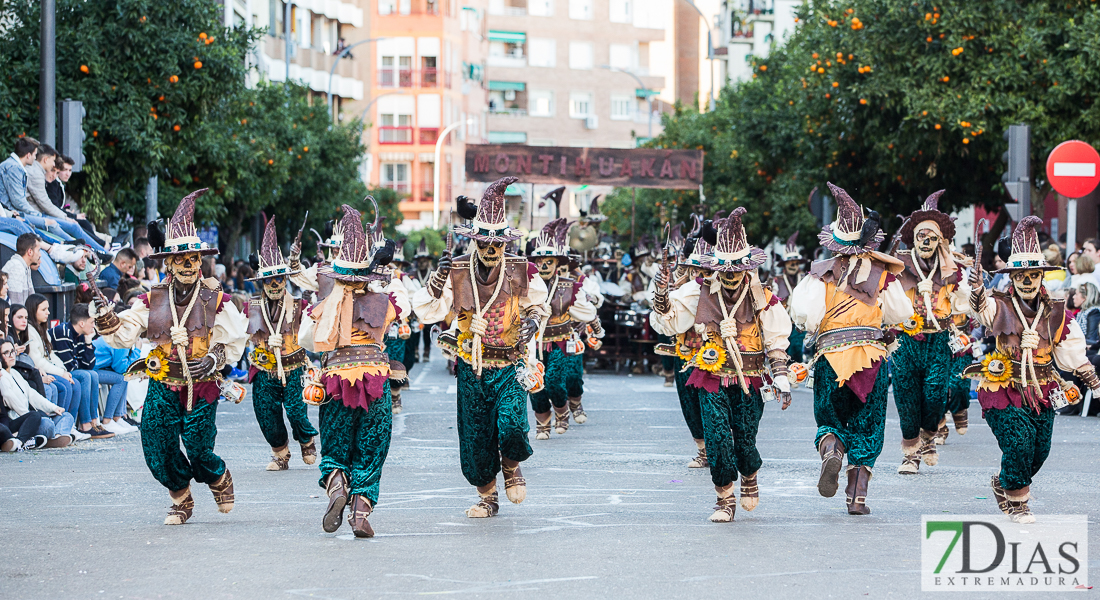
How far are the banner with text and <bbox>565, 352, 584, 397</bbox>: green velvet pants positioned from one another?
14689 millimetres

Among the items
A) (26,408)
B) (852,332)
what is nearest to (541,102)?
(26,408)

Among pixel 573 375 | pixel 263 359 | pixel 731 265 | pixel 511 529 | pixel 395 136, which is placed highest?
pixel 395 136

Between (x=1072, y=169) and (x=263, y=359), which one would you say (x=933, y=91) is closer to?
(x=1072, y=169)

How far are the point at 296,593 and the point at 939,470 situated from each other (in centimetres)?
671

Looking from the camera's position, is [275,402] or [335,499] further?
[275,402]

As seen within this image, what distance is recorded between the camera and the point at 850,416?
10797 millimetres

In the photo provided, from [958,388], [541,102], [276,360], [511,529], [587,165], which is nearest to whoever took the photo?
[511,529]

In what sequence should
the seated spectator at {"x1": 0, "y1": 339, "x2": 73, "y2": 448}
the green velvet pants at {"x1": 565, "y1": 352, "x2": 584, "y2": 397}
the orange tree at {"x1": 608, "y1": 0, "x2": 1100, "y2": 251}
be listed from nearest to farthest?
the seated spectator at {"x1": 0, "y1": 339, "x2": 73, "y2": 448}
the green velvet pants at {"x1": 565, "y1": 352, "x2": 584, "y2": 397}
the orange tree at {"x1": 608, "y1": 0, "x2": 1100, "y2": 251}

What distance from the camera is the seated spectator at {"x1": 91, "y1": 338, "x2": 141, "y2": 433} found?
16.5 metres

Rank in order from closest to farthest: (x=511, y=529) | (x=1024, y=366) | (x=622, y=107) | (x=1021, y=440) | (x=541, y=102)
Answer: (x=511, y=529)
(x=1021, y=440)
(x=1024, y=366)
(x=541, y=102)
(x=622, y=107)

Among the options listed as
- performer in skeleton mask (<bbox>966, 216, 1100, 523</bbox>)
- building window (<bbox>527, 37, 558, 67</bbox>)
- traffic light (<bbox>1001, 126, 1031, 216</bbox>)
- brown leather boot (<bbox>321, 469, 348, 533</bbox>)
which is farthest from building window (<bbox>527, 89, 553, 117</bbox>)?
brown leather boot (<bbox>321, 469, 348, 533</bbox>)

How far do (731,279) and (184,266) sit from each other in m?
3.46

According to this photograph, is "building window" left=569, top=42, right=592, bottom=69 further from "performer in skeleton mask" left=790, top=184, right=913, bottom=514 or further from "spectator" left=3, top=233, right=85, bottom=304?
"performer in skeleton mask" left=790, top=184, right=913, bottom=514

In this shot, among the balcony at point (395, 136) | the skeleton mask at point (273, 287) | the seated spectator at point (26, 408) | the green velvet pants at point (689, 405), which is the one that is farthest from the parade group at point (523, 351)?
the balcony at point (395, 136)
